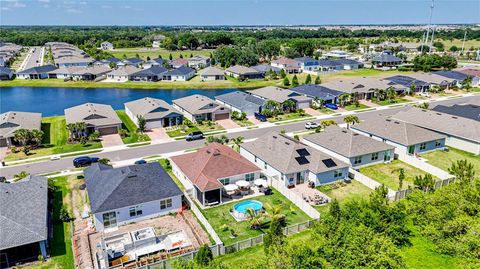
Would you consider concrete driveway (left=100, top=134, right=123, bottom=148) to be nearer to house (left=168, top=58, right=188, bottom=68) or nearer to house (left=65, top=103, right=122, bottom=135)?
house (left=65, top=103, right=122, bottom=135)

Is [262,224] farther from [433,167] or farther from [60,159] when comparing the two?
[60,159]

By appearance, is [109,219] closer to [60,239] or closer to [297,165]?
[60,239]

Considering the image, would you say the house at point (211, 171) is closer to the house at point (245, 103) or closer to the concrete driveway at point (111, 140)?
the concrete driveway at point (111, 140)

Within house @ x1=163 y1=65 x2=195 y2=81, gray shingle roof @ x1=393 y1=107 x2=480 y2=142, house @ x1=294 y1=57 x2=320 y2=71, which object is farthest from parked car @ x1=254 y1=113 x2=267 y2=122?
house @ x1=294 y1=57 x2=320 y2=71

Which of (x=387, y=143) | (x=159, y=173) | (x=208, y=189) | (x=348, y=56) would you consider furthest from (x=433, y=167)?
(x=348, y=56)

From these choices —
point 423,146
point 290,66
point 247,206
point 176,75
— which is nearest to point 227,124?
point 247,206
